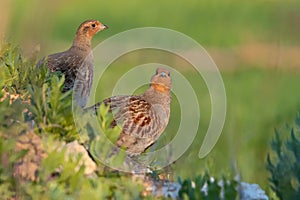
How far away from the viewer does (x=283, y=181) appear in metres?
5.70

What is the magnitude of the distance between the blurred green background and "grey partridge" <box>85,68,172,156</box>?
215 mm

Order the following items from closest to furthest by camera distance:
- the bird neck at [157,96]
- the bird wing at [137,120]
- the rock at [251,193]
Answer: the rock at [251,193] < the bird wing at [137,120] < the bird neck at [157,96]

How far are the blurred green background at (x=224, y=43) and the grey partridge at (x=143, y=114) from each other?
21cm

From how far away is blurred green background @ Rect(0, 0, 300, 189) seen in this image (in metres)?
7.96

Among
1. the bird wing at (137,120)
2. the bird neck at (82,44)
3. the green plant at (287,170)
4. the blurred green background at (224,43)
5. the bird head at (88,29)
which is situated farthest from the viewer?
the bird head at (88,29)

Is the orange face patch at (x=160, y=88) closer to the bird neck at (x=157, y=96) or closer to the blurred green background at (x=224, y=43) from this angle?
the bird neck at (x=157, y=96)

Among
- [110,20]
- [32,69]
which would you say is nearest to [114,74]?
[110,20]

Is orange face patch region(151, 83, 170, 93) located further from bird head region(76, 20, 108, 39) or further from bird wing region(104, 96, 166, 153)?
bird head region(76, 20, 108, 39)

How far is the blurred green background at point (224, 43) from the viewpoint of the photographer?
26.1ft

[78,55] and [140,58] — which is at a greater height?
[140,58]

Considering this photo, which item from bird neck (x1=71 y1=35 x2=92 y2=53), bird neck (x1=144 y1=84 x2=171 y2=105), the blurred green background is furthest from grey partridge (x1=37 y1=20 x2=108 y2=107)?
bird neck (x1=144 y1=84 x2=171 y2=105)

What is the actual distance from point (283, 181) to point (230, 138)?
0.63 m

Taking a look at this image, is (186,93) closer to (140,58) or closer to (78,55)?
(78,55)

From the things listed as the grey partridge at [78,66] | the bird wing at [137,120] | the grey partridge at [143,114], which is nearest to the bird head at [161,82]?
the grey partridge at [143,114]
